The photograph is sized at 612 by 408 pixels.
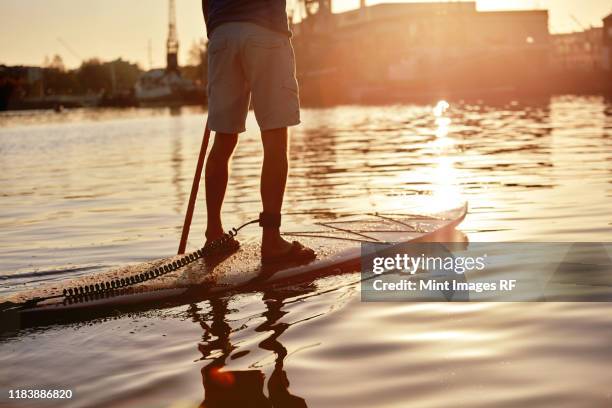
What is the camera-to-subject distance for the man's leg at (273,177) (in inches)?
181

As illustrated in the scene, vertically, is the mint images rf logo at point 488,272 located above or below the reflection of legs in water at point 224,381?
above

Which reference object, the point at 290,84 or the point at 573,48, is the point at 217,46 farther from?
the point at 573,48

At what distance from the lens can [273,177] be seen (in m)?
4.60

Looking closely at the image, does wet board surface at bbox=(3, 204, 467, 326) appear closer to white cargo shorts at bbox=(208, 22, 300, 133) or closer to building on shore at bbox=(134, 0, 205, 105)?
white cargo shorts at bbox=(208, 22, 300, 133)

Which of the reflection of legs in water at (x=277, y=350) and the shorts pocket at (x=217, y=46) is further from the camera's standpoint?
the shorts pocket at (x=217, y=46)

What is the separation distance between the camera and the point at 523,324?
11.2 ft

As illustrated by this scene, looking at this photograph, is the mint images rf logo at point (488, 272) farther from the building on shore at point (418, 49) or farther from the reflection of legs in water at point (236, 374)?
the building on shore at point (418, 49)

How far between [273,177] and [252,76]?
1.73 ft

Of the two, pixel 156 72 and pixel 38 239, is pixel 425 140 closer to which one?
pixel 38 239

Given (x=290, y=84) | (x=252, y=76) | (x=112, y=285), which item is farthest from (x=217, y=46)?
(x=112, y=285)

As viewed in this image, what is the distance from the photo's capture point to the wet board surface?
13.0 feet

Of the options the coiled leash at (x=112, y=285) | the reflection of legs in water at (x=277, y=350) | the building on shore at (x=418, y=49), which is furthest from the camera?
the building on shore at (x=418, y=49)

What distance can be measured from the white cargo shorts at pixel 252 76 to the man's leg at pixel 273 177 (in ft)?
0.24

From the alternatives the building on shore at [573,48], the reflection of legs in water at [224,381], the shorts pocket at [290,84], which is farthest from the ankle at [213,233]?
the building on shore at [573,48]
